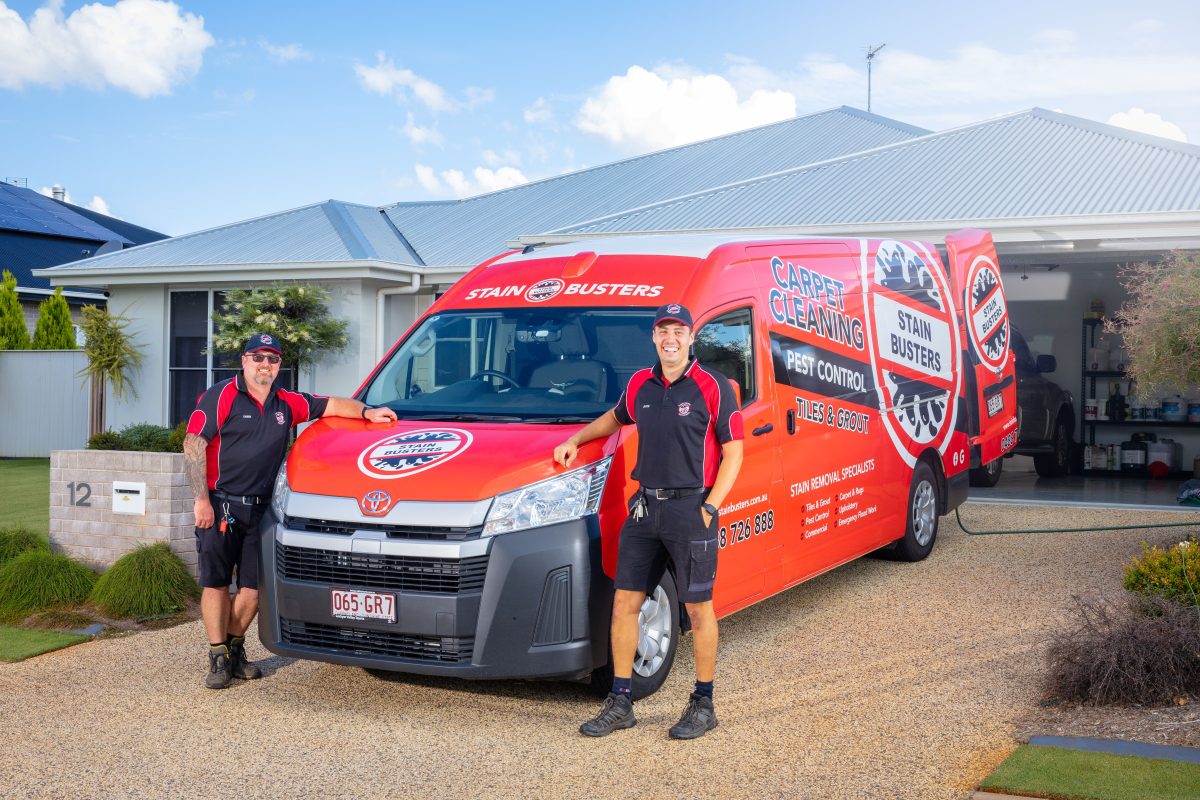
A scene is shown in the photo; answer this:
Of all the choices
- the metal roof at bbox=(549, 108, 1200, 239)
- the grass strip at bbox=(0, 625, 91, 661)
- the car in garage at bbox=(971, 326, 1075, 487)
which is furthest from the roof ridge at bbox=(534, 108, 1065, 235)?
the grass strip at bbox=(0, 625, 91, 661)

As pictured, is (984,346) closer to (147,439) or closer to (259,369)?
(259,369)

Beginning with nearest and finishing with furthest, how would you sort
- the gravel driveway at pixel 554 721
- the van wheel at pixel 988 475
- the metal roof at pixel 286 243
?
the gravel driveway at pixel 554 721 < the van wheel at pixel 988 475 < the metal roof at pixel 286 243

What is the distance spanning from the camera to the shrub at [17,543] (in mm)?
8875

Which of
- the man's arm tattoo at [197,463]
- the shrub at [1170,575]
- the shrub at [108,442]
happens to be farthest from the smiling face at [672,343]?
the shrub at [108,442]

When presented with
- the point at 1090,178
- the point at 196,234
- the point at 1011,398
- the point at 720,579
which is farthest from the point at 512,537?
the point at 196,234

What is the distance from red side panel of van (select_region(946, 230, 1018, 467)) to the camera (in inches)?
409

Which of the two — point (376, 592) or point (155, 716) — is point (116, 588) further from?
point (376, 592)

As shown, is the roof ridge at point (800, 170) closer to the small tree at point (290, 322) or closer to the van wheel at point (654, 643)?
the small tree at point (290, 322)

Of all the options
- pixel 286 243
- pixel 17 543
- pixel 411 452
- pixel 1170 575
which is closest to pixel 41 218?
pixel 286 243

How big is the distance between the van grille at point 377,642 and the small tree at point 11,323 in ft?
76.5

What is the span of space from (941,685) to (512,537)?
2.42 m

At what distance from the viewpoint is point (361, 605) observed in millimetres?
5535

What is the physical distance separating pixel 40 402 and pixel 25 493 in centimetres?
720

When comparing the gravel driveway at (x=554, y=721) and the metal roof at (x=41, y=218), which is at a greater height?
the metal roof at (x=41, y=218)
